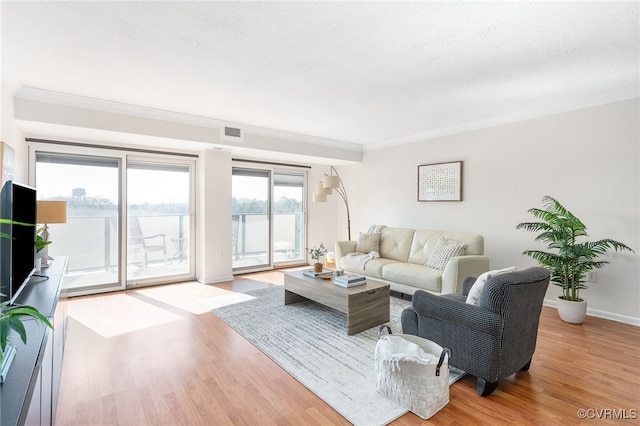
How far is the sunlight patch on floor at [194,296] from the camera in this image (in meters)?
3.97

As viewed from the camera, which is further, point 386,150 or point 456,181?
point 386,150

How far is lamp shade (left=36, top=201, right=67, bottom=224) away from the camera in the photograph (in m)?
3.11

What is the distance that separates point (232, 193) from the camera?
5.64m

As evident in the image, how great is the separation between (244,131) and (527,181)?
3920mm

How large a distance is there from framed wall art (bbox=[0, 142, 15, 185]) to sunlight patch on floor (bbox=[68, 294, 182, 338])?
1603 mm

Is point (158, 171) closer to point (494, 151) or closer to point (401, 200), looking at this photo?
point (401, 200)

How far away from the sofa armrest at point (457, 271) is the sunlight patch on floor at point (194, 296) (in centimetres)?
249

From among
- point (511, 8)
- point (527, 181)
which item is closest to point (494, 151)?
point (527, 181)

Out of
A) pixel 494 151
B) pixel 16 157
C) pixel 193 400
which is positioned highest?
pixel 494 151

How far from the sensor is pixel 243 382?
2.31 meters

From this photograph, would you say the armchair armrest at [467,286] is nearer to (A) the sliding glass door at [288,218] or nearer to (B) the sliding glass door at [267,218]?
(B) the sliding glass door at [267,218]

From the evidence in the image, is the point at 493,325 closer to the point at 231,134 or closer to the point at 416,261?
the point at 416,261

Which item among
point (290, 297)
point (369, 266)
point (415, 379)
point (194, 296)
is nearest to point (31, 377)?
point (415, 379)

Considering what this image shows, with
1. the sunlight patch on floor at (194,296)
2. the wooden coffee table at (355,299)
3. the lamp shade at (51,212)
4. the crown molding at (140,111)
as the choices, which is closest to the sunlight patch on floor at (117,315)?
the sunlight patch on floor at (194,296)
